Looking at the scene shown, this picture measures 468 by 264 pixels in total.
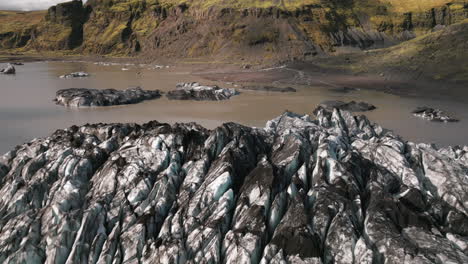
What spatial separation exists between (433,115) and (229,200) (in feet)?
147

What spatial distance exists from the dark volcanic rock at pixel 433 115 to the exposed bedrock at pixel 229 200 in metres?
33.8

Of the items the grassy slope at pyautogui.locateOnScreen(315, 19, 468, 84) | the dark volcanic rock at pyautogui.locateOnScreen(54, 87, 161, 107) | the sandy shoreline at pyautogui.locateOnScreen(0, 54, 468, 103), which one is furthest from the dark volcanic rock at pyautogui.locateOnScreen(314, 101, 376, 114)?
the dark volcanic rock at pyautogui.locateOnScreen(54, 87, 161, 107)

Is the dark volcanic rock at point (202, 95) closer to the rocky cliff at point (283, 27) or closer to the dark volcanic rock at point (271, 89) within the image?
the dark volcanic rock at point (271, 89)

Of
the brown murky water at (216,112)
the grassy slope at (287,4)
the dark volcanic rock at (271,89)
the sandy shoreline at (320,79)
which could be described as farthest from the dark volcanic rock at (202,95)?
the grassy slope at (287,4)

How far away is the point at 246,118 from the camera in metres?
53.0

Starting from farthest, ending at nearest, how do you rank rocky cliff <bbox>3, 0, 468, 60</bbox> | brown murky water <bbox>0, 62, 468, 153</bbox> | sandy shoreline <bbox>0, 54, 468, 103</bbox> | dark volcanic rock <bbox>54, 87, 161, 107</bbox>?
rocky cliff <bbox>3, 0, 468, 60</bbox> → sandy shoreline <bbox>0, 54, 468, 103</bbox> → dark volcanic rock <bbox>54, 87, 161, 107</bbox> → brown murky water <bbox>0, 62, 468, 153</bbox>

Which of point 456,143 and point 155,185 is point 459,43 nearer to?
point 456,143

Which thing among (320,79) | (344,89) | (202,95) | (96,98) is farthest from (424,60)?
(96,98)

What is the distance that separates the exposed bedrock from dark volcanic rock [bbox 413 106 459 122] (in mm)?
33758

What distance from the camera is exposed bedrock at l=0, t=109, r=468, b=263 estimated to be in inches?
638

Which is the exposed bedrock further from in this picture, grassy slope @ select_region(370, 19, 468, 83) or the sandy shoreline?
grassy slope @ select_region(370, 19, 468, 83)

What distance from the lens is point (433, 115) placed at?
173 feet

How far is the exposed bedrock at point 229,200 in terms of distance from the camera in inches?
638

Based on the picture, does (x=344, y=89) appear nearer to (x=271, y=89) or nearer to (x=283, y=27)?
(x=271, y=89)
